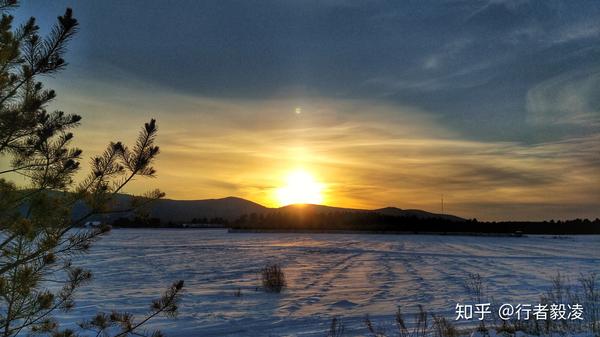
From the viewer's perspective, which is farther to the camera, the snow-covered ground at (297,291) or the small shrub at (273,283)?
the small shrub at (273,283)

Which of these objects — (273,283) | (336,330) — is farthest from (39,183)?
(273,283)

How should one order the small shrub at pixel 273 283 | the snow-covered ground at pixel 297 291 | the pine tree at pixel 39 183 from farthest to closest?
the small shrub at pixel 273 283 → the snow-covered ground at pixel 297 291 → the pine tree at pixel 39 183

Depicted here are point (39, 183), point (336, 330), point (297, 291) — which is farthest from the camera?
point (297, 291)

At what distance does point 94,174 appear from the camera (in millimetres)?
4734

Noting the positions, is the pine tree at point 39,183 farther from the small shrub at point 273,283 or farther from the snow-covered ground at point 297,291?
the small shrub at point 273,283

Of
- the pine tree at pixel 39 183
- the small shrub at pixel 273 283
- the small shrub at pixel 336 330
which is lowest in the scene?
the small shrub at pixel 336 330

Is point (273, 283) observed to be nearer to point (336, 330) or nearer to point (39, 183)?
point (336, 330)

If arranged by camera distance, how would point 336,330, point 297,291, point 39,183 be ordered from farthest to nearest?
point 297,291 → point 336,330 → point 39,183

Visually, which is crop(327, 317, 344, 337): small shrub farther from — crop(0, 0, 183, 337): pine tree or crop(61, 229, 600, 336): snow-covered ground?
crop(0, 0, 183, 337): pine tree

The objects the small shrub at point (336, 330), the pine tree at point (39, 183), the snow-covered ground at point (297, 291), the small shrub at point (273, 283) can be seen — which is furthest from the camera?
the small shrub at point (273, 283)

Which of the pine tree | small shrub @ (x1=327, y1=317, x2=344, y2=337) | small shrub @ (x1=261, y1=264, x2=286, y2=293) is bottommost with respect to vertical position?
small shrub @ (x1=327, y1=317, x2=344, y2=337)

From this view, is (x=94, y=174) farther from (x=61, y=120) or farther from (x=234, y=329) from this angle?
(x=234, y=329)

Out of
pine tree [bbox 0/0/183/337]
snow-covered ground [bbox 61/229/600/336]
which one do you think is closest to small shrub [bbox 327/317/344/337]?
snow-covered ground [bbox 61/229/600/336]

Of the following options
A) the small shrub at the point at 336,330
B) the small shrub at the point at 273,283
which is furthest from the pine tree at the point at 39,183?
the small shrub at the point at 273,283
